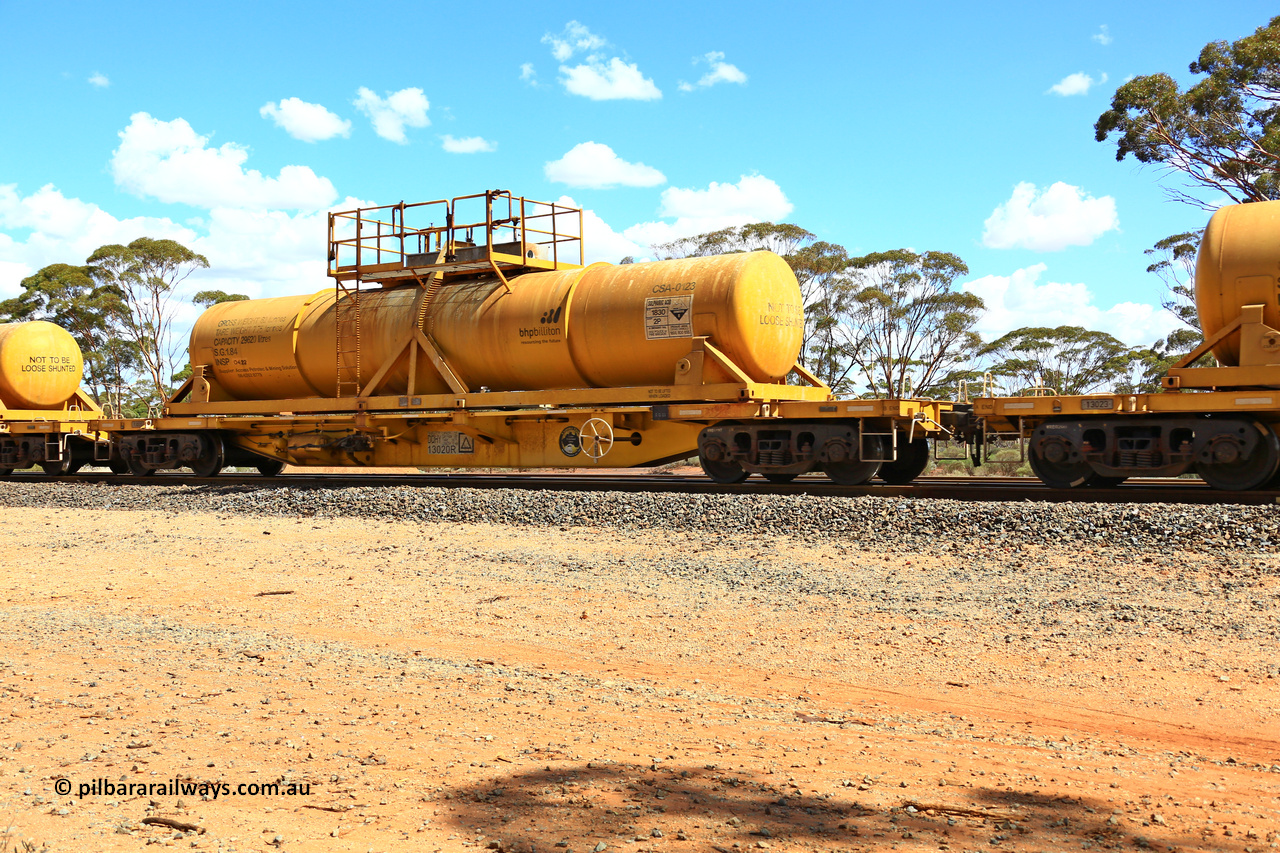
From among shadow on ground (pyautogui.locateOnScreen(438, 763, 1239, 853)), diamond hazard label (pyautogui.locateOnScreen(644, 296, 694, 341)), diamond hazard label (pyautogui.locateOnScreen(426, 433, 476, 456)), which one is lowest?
shadow on ground (pyautogui.locateOnScreen(438, 763, 1239, 853))

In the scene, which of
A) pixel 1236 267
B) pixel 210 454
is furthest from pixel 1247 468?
pixel 210 454

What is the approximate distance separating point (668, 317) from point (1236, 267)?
281 inches

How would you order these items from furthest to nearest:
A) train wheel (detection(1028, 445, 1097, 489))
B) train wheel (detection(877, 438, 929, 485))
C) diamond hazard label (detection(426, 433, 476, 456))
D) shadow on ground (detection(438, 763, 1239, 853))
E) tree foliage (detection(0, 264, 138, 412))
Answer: tree foliage (detection(0, 264, 138, 412)), diamond hazard label (detection(426, 433, 476, 456)), train wheel (detection(877, 438, 929, 485)), train wheel (detection(1028, 445, 1097, 489)), shadow on ground (detection(438, 763, 1239, 853))

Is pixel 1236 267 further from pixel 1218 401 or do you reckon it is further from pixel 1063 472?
pixel 1063 472

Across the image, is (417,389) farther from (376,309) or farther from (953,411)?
(953,411)

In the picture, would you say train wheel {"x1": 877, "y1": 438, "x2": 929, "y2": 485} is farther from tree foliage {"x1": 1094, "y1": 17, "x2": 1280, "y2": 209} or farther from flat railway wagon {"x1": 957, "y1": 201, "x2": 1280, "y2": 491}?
tree foliage {"x1": 1094, "y1": 17, "x2": 1280, "y2": 209}

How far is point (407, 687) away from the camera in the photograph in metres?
6.13

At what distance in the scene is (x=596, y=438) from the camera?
52.0 feet

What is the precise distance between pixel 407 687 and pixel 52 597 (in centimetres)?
502

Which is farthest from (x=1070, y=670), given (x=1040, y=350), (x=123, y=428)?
(x=1040, y=350)

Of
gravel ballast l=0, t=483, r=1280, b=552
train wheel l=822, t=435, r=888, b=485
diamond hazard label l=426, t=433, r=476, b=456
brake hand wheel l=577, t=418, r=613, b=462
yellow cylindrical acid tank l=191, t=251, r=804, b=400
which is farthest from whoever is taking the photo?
diamond hazard label l=426, t=433, r=476, b=456

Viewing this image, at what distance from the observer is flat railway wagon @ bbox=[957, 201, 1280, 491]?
11.5 meters

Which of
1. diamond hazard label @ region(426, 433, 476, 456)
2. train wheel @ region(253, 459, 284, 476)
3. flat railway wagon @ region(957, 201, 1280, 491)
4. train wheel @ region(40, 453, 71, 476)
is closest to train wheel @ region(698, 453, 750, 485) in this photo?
flat railway wagon @ region(957, 201, 1280, 491)

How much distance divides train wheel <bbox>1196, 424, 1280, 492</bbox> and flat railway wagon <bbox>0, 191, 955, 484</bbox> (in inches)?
135
